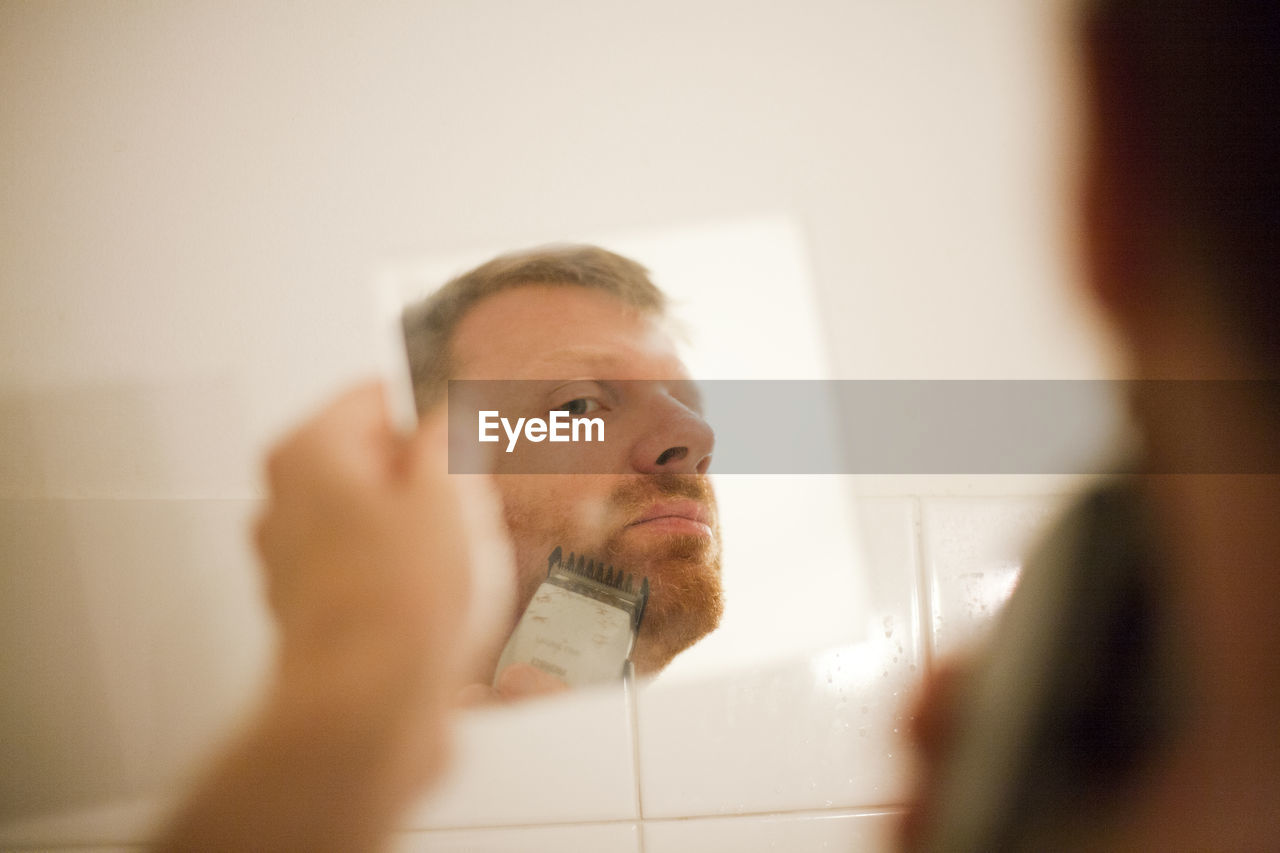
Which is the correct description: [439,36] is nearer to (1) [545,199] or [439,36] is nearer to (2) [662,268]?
(1) [545,199]

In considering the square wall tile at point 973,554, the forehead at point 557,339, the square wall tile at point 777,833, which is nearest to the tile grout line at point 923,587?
the square wall tile at point 973,554

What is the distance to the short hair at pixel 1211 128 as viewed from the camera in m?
0.68

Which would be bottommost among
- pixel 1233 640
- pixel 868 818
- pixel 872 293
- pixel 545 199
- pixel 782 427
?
pixel 868 818

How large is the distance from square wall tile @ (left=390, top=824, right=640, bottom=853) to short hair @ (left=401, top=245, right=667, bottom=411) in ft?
1.19

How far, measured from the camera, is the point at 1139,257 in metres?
0.68

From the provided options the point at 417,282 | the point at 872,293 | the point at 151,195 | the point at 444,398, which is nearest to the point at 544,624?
the point at 444,398

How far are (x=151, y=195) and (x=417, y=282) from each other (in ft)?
0.86

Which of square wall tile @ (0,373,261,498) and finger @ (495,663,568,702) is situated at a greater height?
square wall tile @ (0,373,261,498)

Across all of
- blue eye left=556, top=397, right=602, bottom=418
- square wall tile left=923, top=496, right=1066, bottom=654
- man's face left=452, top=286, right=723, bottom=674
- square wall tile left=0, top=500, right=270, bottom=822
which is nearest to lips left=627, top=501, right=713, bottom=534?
man's face left=452, top=286, right=723, bottom=674

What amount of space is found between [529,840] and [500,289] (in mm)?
475

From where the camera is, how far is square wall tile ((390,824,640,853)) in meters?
0.58

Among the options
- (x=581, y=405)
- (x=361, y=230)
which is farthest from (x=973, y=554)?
(x=361, y=230)

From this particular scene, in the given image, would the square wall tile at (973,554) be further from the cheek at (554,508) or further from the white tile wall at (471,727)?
the cheek at (554,508)

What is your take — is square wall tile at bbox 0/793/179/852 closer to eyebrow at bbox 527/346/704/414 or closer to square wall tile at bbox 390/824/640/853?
square wall tile at bbox 390/824/640/853
